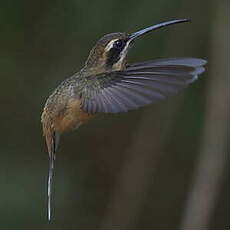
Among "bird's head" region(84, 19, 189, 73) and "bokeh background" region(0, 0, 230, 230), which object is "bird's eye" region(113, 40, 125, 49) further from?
"bokeh background" region(0, 0, 230, 230)

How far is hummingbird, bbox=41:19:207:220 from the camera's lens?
196 cm

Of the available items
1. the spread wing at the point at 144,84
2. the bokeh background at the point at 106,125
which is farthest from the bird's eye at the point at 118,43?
the bokeh background at the point at 106,125

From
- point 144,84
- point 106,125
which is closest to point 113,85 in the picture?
point 144,84

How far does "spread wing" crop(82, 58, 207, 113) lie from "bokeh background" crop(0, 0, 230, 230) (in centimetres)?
157

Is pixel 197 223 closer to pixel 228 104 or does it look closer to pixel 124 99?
pixel 228 104

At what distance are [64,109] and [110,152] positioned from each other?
2.52 metres

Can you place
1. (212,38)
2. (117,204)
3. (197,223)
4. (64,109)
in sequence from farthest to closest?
(117,204)
(212,38)
(197,223)
(64,109)

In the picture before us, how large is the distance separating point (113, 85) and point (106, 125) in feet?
8.29

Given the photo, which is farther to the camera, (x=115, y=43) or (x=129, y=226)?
(x=129, y=226)

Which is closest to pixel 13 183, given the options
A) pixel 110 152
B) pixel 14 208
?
pixel 14 208

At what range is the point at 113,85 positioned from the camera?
6.94 ft

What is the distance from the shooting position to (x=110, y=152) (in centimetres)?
477

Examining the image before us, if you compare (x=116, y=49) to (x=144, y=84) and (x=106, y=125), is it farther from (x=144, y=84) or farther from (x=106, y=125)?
(x=106, y=125)

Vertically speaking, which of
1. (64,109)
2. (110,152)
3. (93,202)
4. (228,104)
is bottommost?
(93,202)
